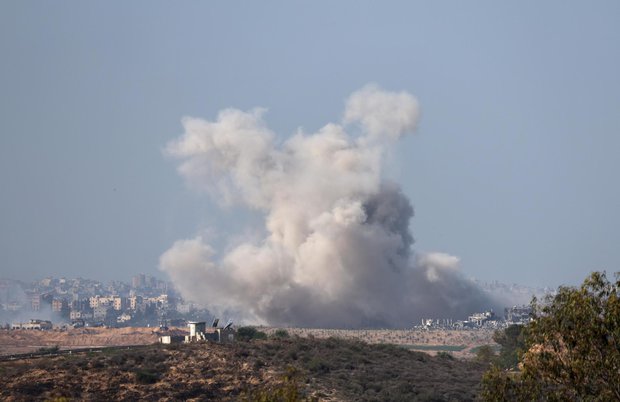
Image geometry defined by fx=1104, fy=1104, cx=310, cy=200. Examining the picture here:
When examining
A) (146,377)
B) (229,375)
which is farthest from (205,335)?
(146,377)

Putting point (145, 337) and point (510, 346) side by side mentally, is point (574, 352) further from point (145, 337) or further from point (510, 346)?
point (145, 337)

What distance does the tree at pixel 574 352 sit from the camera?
2652 cm

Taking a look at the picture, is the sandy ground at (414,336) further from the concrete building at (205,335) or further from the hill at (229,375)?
the hill at (229,375)

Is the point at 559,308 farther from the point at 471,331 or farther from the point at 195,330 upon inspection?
the point at 471,331

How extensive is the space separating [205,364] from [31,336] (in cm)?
5195

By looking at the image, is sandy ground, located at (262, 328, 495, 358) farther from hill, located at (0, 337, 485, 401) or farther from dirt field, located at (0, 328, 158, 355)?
hill, located at (0, 337, 485, 401)

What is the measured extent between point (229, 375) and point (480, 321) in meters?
97.2

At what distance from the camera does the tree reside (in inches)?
1044

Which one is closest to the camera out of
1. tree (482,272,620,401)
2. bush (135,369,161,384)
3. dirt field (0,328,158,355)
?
tree (482,272,620,401)

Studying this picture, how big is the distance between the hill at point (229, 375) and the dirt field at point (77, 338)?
33970 millimetres

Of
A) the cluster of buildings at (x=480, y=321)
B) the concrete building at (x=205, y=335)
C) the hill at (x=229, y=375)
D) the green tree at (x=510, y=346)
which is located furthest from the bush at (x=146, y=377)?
the cluster of buildings at (x=480, y=321)

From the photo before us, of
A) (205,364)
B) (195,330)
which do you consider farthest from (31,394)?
(195,330)

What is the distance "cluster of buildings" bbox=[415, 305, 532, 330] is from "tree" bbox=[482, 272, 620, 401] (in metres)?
110

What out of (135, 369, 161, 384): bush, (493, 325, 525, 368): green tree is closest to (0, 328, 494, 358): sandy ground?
(493, 325, 525, 368): green tree
